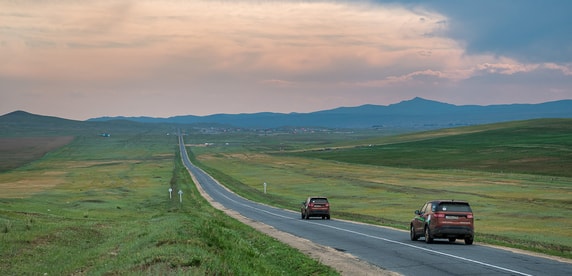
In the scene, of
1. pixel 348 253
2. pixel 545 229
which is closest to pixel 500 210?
pixel 545 229

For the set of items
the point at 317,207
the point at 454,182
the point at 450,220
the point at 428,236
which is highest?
the point at 450,220

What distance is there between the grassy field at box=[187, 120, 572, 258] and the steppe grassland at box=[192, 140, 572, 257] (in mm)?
79

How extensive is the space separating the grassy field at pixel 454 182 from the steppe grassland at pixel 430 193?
8 centimetres

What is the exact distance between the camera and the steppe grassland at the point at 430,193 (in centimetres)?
4669

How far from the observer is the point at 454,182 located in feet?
323

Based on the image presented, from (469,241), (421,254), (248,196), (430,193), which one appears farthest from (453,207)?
(248,196)

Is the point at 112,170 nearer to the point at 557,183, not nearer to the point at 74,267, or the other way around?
the point at 557,183

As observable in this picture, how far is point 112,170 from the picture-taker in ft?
481

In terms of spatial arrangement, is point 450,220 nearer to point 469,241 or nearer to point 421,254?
point 469,241

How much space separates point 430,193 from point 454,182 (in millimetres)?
17638

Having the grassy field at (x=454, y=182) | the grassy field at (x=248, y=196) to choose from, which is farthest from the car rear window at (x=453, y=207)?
the grassy field at (x=248, y=196)

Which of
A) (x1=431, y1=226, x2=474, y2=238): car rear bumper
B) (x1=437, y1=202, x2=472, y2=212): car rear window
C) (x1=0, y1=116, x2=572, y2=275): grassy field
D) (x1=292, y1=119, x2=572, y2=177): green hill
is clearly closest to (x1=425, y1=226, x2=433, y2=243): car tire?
(x1=431, y1=226, x2=474, y2=238): car rear bumper

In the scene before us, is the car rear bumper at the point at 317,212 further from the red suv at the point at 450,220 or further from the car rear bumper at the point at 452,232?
the car rear bumper at the point at 452,232

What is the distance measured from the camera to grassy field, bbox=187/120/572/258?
50.0 m
